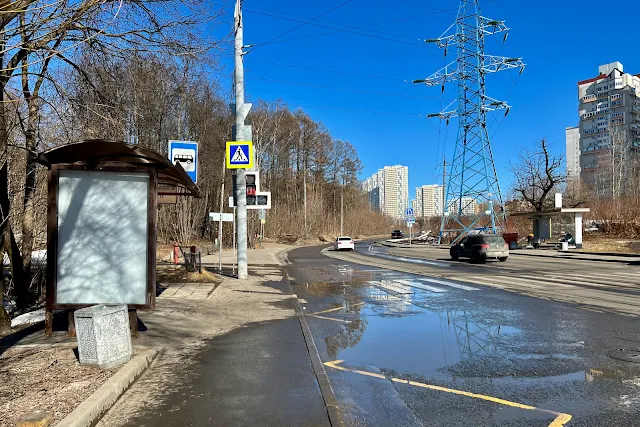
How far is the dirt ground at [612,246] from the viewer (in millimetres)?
33719

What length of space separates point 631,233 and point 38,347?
45400 mm

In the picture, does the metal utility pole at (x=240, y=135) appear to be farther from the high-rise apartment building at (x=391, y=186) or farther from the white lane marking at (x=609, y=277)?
the high-rise apartment building at (x=391, y=186)

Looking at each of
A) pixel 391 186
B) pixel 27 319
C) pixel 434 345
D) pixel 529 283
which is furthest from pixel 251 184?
pixel 391 186

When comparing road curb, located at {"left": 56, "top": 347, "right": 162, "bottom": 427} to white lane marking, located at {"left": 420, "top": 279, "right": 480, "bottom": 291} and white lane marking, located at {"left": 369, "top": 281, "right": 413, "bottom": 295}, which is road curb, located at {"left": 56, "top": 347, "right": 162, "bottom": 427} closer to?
white lane marking, located at {"left": 369, "top": 281, "right": 413, "bottom": 295}

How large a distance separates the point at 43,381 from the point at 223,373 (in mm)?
1925

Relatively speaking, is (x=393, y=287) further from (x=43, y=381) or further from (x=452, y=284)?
(x=43, y=381)

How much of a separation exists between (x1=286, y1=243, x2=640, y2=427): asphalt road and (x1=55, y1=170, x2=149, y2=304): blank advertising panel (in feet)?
10.4

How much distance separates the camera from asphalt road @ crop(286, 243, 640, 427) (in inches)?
176

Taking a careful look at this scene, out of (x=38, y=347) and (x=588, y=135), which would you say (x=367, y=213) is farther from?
(x=38, y=347)

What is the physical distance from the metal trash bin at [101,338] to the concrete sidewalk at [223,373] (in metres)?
0.45

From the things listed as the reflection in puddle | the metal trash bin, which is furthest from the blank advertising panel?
the reflection in puddle

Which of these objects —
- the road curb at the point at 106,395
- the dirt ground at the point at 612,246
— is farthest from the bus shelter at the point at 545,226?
the road curb at the point at 106,395

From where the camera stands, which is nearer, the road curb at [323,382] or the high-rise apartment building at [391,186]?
the road curb at [323,382]

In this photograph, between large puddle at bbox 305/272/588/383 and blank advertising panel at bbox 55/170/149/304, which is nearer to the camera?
large puddle at bbox 305/272/588/383
